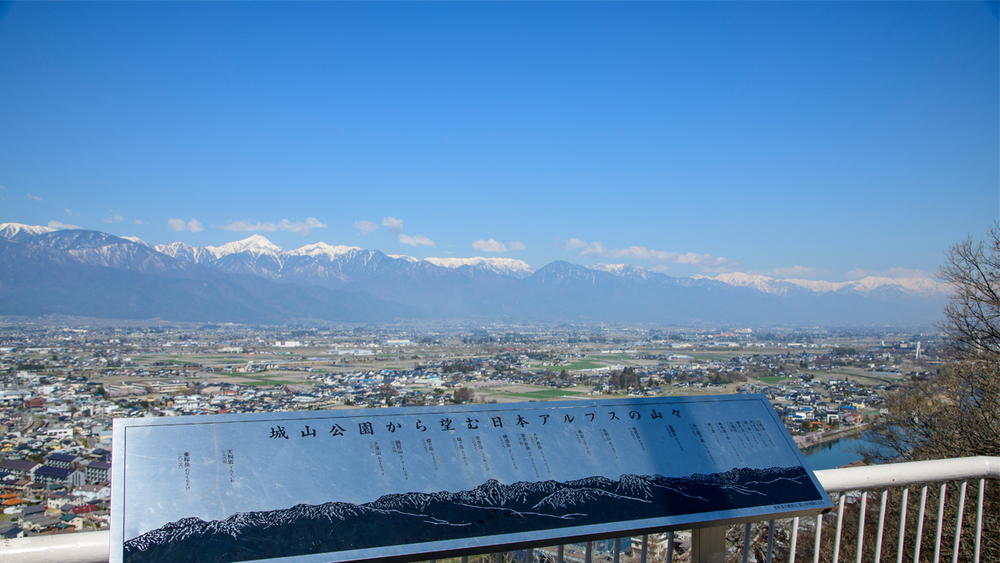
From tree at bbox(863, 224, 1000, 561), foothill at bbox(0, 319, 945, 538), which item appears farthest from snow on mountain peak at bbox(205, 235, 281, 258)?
tree at bbox(863, 224, 1000, 561)

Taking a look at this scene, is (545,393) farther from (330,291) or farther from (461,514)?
(330,291)

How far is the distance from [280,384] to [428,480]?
18.6m

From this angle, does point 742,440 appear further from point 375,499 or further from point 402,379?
point 402,379

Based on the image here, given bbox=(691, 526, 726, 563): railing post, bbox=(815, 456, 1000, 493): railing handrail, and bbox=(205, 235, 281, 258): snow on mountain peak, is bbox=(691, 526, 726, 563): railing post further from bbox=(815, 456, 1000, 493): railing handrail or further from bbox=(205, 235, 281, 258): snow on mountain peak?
bbox=(205, 235, 281, 258): snow on mountain peak

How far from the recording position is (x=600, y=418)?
2121 mm

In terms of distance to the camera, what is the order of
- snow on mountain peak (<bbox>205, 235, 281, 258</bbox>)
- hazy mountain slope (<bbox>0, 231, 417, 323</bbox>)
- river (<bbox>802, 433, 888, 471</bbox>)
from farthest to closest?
snow on mountain peak (<bbox>205, 235, 281, 258</bbox>)
hazy mountain slope (<bbox>0, 231, 417, 323</bbox>)
river (<bbox>802, 433, 888, 471</bbox>)

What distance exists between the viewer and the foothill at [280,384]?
312 inches

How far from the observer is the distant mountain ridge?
1.45m

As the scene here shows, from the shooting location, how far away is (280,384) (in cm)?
1855

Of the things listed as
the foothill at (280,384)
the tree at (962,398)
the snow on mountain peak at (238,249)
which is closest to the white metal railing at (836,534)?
the foothill at (280,384)

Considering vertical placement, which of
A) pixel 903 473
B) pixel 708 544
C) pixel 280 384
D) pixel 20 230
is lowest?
pixel 280 384

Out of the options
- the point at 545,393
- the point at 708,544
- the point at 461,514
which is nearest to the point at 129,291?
the point at 545,393

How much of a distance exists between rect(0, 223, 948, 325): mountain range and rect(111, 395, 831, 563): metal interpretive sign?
62.8 meters

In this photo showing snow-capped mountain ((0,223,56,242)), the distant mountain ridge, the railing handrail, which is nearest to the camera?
the distant mountain ridge
